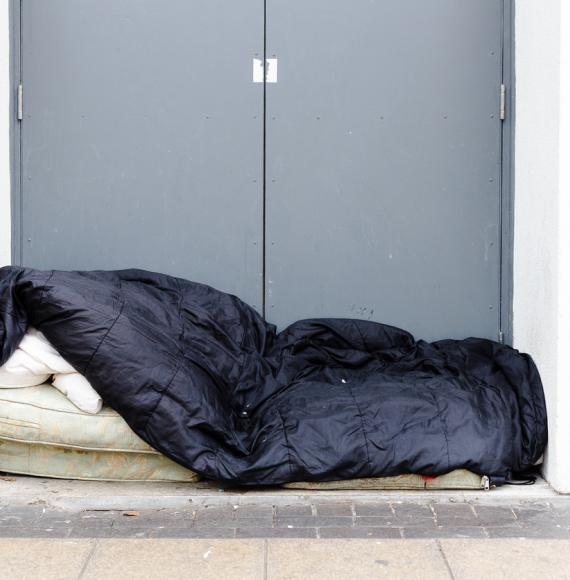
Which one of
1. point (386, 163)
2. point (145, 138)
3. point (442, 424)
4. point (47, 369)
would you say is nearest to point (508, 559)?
point (442, 424)

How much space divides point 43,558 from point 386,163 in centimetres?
256

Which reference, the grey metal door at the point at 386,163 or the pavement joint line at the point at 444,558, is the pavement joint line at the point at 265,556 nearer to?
the pavement joint line at the point at 444,558

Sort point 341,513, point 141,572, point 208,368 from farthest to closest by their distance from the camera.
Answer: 1. point 208,368
2. point 341,513
3. point 141,572

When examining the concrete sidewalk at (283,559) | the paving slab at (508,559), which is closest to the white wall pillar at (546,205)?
the paving slab at (508,559)

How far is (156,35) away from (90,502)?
7.75 feet

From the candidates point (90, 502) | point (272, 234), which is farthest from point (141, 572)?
point (272, 234)

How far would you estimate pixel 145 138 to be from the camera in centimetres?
451

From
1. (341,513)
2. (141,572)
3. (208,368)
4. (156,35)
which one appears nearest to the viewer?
(141,572)

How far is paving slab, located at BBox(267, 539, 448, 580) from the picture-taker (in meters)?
3.00

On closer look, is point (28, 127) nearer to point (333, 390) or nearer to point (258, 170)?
point (258, 170)

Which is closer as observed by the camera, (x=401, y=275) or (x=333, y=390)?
(x=333, y=390)

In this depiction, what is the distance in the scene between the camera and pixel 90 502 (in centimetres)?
368

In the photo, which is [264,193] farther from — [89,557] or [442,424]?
[89,557]

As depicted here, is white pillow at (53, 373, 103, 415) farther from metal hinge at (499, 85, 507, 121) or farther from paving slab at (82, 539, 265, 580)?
metal hinge at (499, 85, 507, 121)
